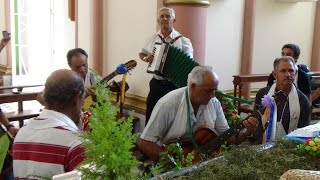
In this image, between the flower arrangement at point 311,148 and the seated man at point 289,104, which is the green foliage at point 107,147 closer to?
the flower arrangement at point 311,148

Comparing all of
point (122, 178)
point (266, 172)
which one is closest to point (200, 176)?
point (266, 172)

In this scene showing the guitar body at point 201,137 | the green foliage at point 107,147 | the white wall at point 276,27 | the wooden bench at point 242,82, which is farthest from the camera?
the white wall at point 276,27

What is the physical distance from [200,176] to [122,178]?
68 cm

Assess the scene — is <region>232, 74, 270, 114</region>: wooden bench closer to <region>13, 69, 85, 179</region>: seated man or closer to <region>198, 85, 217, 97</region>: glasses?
<region>198, 85, 217, 97</region>: glasses

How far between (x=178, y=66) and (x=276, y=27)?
356 centimetres

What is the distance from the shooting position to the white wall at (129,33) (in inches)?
230

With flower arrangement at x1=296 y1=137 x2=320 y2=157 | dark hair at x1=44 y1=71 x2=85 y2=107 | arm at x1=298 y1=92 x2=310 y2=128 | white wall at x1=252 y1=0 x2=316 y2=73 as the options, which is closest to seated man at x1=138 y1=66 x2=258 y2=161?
arm at x1=298 y1=92 x2=310 y2=128

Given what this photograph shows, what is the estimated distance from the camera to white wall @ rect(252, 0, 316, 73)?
7.27 metres

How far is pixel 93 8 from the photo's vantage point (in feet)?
21.2

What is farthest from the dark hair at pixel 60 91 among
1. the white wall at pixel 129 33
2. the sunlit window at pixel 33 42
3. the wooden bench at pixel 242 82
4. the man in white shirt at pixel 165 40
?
the sunlit window at pixel 33 42

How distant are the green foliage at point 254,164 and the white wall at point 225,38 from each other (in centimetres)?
441

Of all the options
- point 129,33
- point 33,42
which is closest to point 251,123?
point 129,33

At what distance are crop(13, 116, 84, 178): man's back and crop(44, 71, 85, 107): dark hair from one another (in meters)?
0.13

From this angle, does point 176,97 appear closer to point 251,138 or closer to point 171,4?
point 251,138
